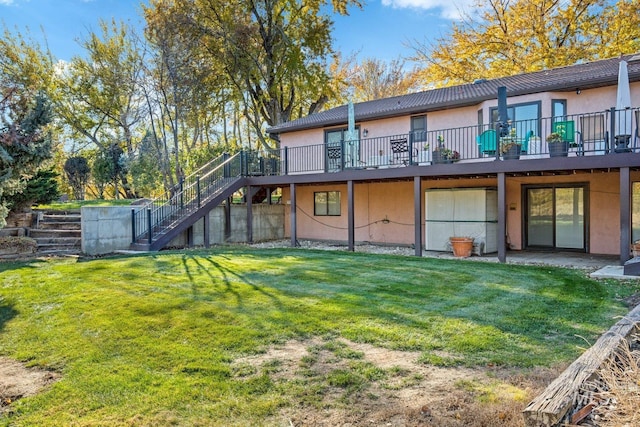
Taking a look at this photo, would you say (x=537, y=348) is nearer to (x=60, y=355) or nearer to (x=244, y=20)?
(x=60, y=355)

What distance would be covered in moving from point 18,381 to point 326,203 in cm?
1334

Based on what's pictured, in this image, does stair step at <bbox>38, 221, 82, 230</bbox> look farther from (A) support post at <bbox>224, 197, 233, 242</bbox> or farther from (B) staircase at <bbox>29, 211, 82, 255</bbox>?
(A) support post at <bbox>224, 197, 233, 242</bbox>

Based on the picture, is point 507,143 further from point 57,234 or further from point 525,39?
point 525,39

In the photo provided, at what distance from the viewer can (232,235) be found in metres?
15.6

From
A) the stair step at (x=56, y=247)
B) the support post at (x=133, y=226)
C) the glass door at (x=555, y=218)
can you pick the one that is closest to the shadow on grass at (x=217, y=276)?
the support post at (x=133, y=226)

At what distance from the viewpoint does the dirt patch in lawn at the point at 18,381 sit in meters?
3.67

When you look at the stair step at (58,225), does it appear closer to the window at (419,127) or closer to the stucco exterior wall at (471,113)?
the stucco exterior wall at (471,113)

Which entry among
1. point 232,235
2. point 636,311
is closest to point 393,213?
point 232,235

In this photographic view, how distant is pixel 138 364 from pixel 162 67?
49.7ft

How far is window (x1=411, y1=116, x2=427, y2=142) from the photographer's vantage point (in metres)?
13.8

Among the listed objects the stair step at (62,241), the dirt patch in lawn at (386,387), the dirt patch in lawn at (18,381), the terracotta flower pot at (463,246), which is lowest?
the dirt patch in lawn at (18,381)

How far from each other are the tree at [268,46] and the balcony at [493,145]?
7.78 meters

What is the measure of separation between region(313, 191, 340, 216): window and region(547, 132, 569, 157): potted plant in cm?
795

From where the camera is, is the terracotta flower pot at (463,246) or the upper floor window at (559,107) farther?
the terracotta flower pot at (463,246)
